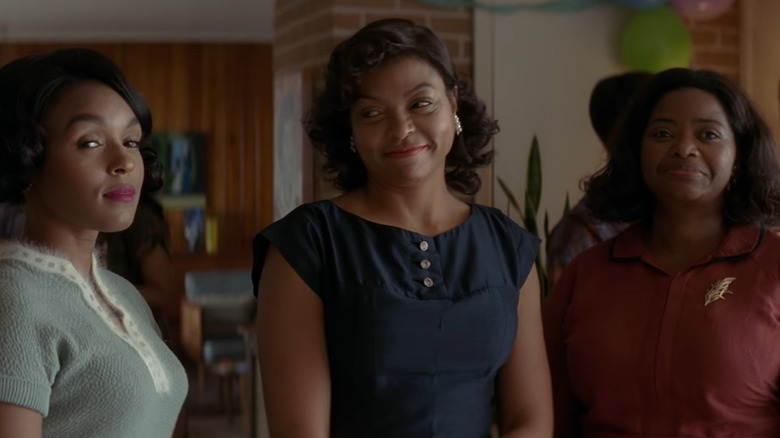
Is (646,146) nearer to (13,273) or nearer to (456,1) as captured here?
(13,273)

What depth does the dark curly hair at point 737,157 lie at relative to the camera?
6.86ft

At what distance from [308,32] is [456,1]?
58 centimetres

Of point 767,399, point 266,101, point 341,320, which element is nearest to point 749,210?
point 767,399

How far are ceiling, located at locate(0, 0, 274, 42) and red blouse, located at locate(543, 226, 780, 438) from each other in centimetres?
608

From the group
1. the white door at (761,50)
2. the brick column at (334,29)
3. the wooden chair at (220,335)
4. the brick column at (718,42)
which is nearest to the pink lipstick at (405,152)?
the brick column at (334,29)

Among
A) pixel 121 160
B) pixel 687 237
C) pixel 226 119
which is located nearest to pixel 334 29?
pixel 687 237

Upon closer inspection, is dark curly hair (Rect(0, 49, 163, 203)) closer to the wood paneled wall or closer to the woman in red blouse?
the woman in red blouse

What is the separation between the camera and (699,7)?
423cm

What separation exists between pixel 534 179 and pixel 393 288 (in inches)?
93.9

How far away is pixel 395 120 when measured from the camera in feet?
5.68

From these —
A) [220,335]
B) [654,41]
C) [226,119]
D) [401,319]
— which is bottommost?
[220,335]

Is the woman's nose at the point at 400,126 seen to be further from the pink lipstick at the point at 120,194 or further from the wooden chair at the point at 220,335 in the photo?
the wooden chair at the point at 220,335

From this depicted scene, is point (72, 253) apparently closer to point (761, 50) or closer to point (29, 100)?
point (29, 100)

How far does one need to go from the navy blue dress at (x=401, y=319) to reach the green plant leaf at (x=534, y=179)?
2.22 meters
